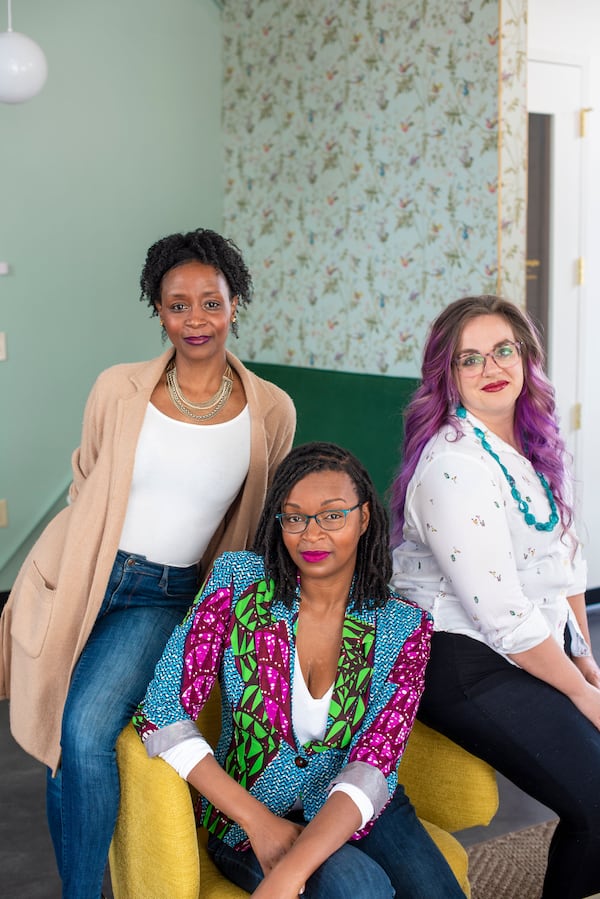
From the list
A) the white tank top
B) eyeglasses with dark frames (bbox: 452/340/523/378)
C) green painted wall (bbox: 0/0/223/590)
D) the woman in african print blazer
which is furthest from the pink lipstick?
green painted wall (bbox: 0/0/223/590)

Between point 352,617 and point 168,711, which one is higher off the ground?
→ point 352,617

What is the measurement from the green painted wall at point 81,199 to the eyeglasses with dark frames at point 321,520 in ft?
9.86

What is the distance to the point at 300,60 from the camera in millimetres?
4484

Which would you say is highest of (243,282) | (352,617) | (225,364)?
(243,282)

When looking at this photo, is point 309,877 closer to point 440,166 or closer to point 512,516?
point 512,516

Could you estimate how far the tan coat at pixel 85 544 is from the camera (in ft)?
6.53

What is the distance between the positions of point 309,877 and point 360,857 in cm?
8

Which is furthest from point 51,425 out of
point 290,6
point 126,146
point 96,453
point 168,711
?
point 168,711

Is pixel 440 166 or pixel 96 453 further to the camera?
pixel 440 166

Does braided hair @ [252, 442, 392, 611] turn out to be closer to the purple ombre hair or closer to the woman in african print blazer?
the woman in african print blazer

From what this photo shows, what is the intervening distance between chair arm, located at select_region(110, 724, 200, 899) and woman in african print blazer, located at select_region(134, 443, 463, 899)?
38 mm

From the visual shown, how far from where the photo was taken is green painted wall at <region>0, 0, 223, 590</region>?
14.6 feet

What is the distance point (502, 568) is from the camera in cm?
185

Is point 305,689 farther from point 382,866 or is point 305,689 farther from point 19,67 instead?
point 19,67
